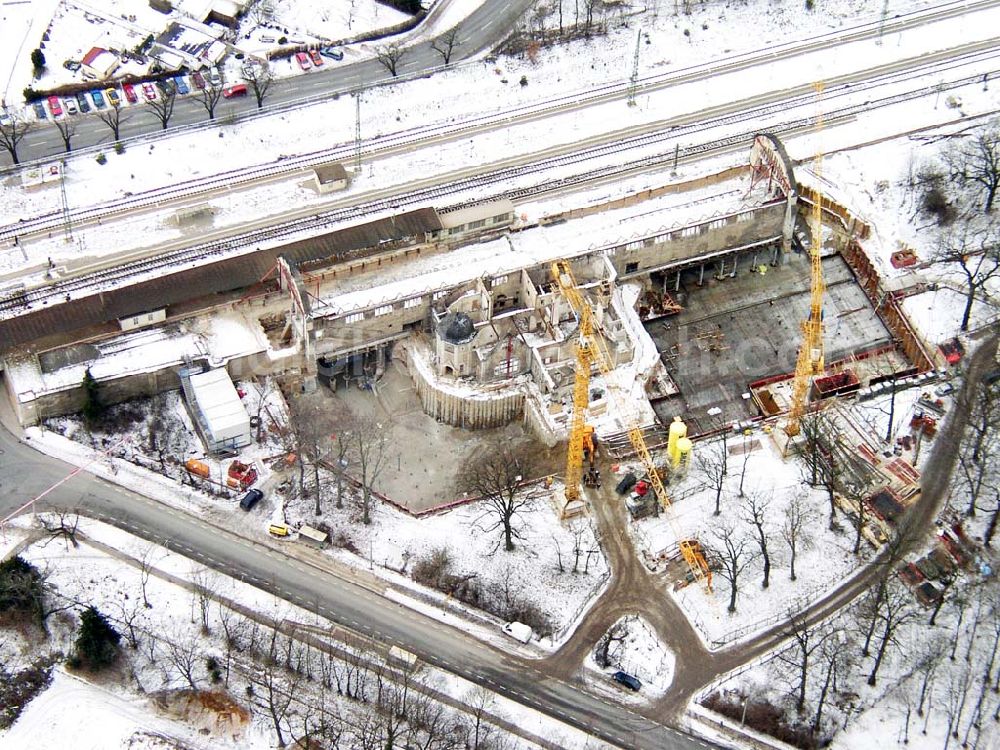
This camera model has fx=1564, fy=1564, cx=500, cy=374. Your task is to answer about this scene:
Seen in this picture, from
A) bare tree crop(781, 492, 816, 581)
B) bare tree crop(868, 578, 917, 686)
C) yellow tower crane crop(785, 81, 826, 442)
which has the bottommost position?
bare tree crop(868, 578, 917, 686)

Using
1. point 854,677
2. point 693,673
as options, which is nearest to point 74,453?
point 693,673

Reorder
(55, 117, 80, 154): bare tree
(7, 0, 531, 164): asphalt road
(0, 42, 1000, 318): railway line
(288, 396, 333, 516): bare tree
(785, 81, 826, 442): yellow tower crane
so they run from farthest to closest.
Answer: (7, 0, 531, 164): asphalt road
(55, 117, 80, 154): bare tree
(0, 42, 1000, 318): railway line
(785, 81, 826, 442): yellow tower crane
(288, 396, 333, 516): bare tree

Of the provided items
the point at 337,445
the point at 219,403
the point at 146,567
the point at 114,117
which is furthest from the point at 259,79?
the point at 146,567

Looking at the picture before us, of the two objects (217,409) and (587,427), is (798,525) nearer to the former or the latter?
(587,427)

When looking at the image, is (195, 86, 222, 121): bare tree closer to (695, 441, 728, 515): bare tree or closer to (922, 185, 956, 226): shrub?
(695, 441, 728, 515): bare tree

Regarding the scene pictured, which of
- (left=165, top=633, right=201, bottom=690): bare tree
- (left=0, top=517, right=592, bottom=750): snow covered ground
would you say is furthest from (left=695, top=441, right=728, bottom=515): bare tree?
(left=165, top=633, right=201, bottom=690): bare tree

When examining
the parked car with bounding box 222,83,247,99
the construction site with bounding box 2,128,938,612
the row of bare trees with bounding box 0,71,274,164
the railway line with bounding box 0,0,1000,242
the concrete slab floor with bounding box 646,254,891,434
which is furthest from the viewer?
the parked car with bounding box 222,83,247,99

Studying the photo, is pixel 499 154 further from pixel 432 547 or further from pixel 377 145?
pixel 432 547
